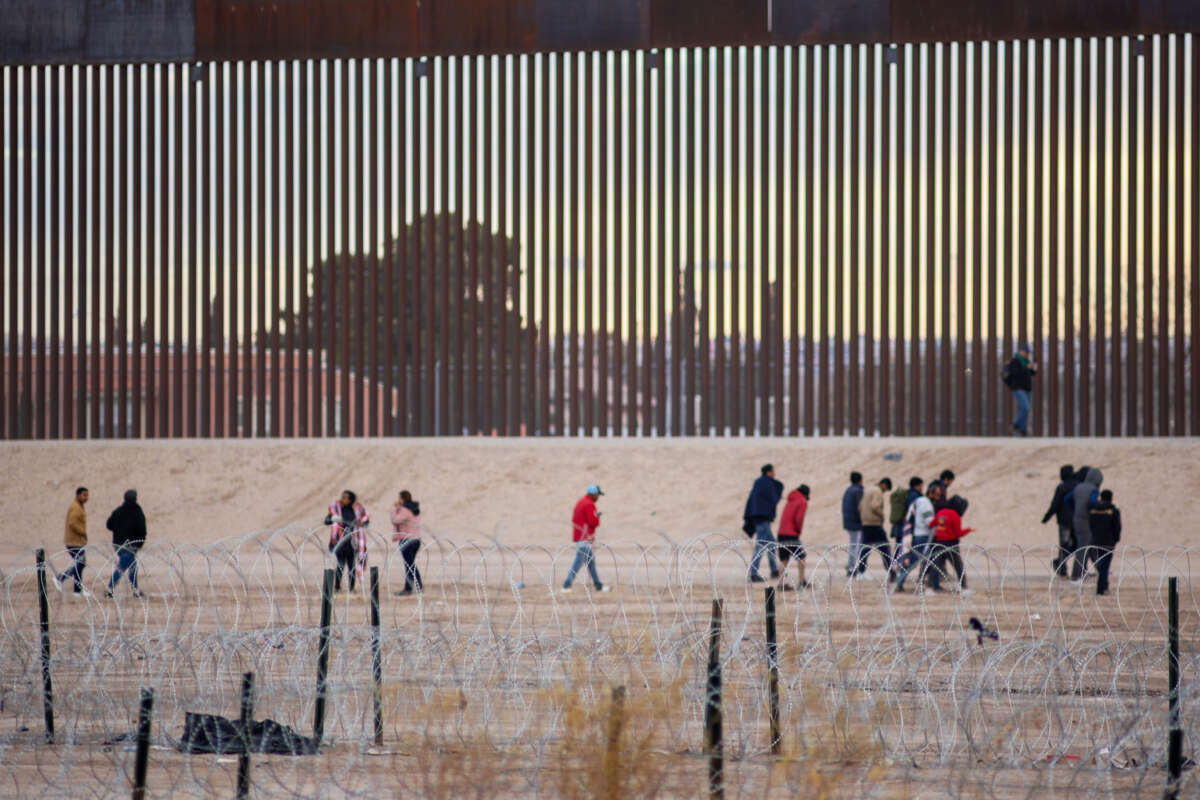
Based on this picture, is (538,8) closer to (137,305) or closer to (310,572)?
(137,305)

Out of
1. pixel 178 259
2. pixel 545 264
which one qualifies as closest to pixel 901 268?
pixel 545 264

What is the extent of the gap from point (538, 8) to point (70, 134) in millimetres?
9027

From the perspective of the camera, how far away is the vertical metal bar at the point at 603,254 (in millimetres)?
25797

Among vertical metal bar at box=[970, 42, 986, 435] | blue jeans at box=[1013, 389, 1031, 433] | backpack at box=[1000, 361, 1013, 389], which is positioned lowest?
blue jeans at box=[1013, 389, 1031, 433]

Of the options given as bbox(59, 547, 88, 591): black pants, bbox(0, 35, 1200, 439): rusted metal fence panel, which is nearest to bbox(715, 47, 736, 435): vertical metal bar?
bbox(0, 35, 1200, 439): rusted metal fence panel

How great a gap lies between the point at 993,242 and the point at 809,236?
3114 mm

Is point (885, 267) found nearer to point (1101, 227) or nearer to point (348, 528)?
point (1101, 227)

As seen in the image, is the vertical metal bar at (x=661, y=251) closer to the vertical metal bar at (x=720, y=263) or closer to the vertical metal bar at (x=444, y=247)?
the vertical metal bar at (x=720, y=263)

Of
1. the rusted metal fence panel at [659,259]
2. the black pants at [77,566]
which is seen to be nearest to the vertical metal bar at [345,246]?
the rusted metal fence panel at [659,259]

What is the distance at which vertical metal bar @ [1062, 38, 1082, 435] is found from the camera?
25234mm

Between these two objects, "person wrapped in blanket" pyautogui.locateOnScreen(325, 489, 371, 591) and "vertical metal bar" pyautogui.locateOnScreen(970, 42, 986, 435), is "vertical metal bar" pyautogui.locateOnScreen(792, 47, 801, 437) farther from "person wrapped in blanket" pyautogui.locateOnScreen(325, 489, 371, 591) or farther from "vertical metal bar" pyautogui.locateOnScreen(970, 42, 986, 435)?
"person wrapped in blanket" pyautogui.locateOnScreen(325, 489, 371, 591)

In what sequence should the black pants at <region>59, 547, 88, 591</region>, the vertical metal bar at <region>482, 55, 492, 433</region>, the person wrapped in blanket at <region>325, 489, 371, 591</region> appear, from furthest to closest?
1. the vertical metal bar at <region>482, 55, 492, 433</region>
2. the person wrapped in blanket at <region>325, 489, 371, 591</region>
3. the black pants at <region>59, 547, 88, 591</region>

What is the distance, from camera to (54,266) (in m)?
27.8

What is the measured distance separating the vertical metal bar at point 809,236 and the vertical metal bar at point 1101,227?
467 centimetres
